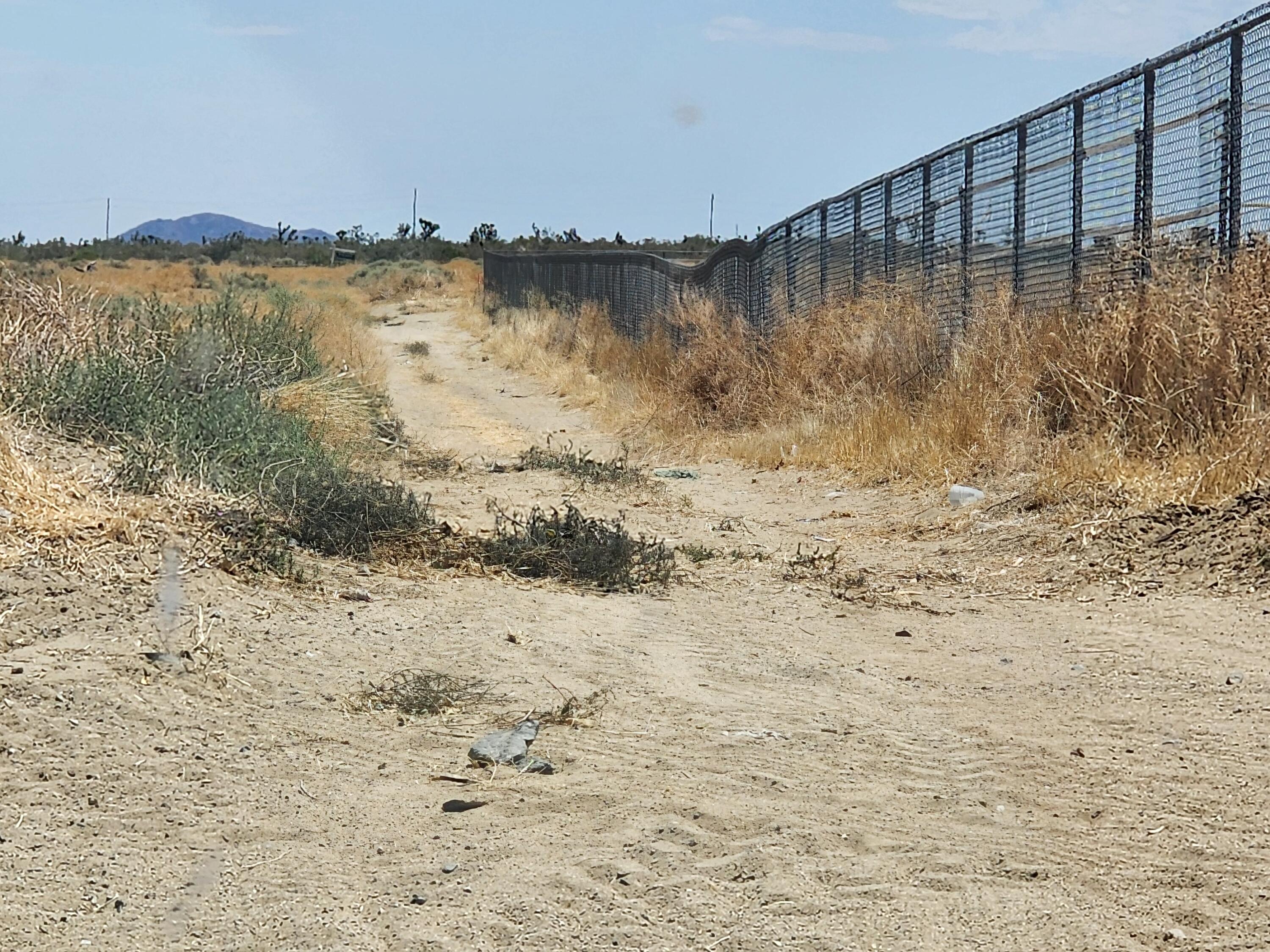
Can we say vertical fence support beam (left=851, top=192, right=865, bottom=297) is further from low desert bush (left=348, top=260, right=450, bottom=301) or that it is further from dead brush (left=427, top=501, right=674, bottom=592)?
low desert bush (left=348, top=260, right=450, bottom=301)

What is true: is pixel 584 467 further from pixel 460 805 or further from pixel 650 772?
pixel 460 805

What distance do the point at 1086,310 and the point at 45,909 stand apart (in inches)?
294

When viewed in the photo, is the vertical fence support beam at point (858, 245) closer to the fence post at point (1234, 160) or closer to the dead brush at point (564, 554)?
the fence post at point (1234, 160)

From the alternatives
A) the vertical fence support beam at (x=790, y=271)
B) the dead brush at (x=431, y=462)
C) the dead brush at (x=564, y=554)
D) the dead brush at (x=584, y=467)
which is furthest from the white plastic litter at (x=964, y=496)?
the vertical fence support beam at (x=790, y=271)

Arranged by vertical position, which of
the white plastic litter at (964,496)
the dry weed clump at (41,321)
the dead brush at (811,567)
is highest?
the dry weed clump at (41,321)

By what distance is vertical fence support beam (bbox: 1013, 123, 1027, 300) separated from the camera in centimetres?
1069

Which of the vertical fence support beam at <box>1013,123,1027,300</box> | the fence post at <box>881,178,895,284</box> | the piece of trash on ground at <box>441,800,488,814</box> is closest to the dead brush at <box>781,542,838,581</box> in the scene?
the piece of trash on ground at <box>441,800,488,814</box>

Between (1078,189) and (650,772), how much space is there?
23.2 ft

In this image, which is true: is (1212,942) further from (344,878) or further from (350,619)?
(350,619)

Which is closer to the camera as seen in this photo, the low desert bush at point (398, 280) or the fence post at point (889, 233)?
the fence post at point (889, 233)

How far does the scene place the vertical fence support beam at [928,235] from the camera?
→ 1233 cm

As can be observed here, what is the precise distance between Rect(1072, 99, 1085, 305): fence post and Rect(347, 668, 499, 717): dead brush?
20.3 feet

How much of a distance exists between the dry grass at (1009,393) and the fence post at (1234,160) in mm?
263

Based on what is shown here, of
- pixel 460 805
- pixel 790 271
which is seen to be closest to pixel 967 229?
pixel 790 271
